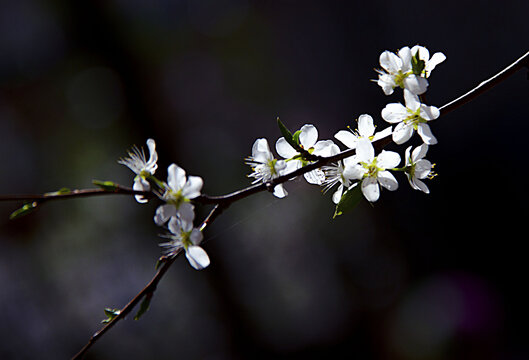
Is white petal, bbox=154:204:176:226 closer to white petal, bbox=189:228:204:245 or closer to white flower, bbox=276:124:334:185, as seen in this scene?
white petal, bbox=189:228:204:245

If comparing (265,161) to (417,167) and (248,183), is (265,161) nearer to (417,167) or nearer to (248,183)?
(417,167)

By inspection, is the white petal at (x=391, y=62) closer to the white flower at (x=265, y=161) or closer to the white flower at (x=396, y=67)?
the white flower at (x=396, y=67)

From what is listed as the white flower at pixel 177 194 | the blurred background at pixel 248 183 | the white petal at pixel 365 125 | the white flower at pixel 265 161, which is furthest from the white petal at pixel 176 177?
the blurred background at pixel 248 183

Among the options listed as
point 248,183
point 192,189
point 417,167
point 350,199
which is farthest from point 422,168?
point 248,183

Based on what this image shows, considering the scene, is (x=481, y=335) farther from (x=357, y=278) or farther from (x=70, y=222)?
(x=70, y=222)

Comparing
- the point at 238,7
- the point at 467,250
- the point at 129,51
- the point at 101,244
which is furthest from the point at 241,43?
the point at 467,250

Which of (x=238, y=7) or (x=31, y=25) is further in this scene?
(x=238, y=7)

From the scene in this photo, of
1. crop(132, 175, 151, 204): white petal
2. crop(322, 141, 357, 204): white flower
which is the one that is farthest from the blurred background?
crop(132, 175, 151, 204): white petal
